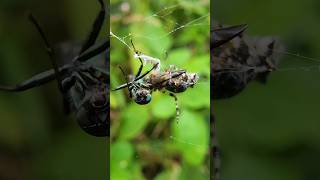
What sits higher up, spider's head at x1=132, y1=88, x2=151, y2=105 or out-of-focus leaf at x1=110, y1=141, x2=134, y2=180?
spider's head at x1=132, y1=88, x2=151, y2=105

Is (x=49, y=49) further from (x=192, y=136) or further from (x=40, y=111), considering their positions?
(x=192, y=136)

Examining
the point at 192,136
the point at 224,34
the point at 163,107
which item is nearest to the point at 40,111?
the point at 163,107

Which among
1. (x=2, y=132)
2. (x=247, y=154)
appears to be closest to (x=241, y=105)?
(x=247, y=154)

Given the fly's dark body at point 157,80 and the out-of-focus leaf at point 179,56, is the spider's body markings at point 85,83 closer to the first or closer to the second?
the fly's dark body at point 157,80

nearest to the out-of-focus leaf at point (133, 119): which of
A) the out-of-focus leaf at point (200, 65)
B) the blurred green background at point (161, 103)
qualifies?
the blurred green background at point (161, 103)

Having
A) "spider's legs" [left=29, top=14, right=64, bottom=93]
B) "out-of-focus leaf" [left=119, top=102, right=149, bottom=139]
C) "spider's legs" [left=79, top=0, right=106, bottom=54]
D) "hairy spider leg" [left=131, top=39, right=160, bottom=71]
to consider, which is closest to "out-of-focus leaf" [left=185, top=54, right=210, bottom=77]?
"hairy spider leg" [left=131, top=39, right=160, bottom=71]

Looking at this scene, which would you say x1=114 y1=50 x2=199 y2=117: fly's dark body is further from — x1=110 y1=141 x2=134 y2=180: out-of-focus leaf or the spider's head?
x1=110 y1=141 x2=134 y2=180: out-of-focus leaf
